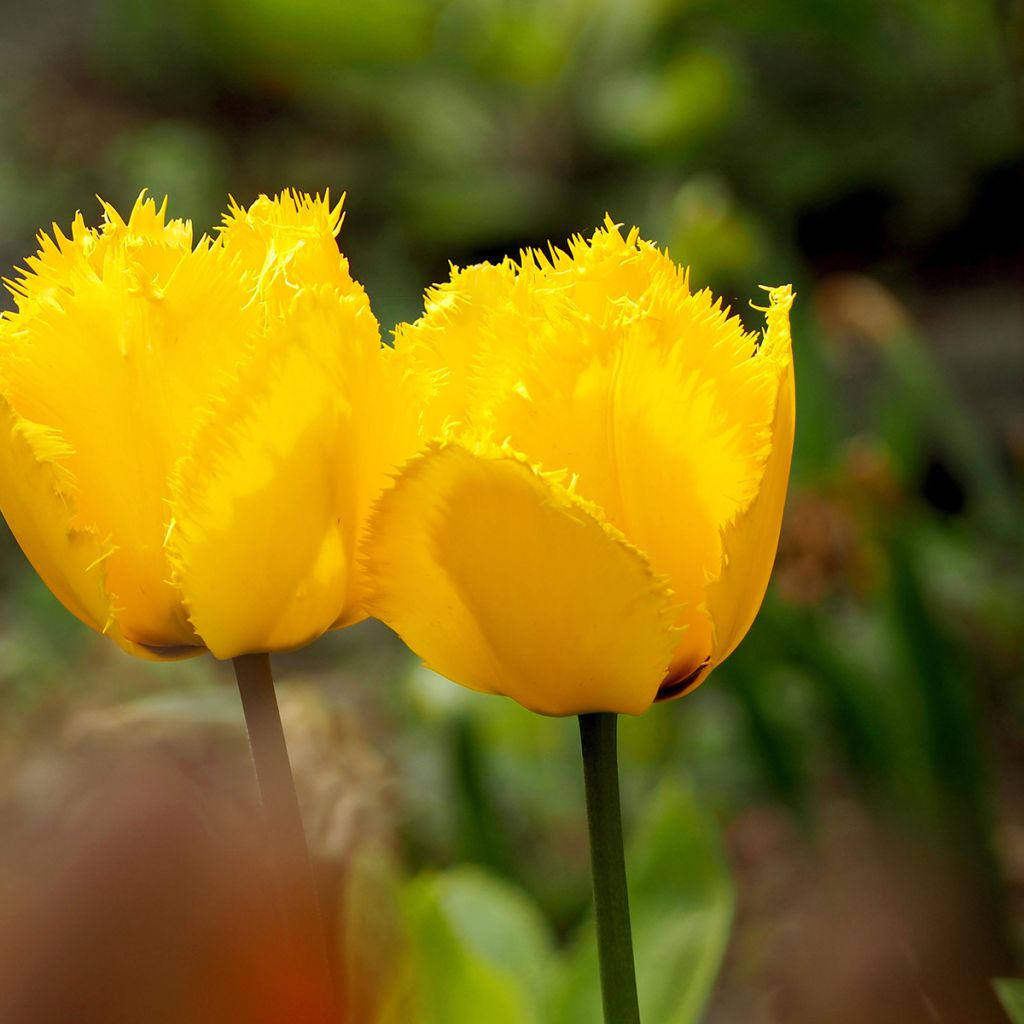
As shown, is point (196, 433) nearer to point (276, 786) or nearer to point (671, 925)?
point (276, 786)

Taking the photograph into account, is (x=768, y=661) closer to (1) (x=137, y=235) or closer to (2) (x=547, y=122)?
(1) (x=137, y=235)

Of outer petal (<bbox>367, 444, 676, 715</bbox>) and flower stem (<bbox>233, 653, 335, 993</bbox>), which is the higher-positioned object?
outer petal (<bbox>367, 444, 676, 715</bbox>)

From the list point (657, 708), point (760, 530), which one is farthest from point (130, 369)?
point (657, 708)

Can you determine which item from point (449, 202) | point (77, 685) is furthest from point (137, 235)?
point (449, 202)

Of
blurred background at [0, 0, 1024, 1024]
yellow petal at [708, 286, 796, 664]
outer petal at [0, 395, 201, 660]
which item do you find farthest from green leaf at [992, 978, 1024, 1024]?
outer petal at [0, 395, 201, 660]

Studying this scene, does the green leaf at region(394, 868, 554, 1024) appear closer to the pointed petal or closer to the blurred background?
the blurred background
